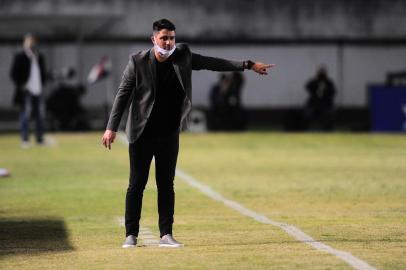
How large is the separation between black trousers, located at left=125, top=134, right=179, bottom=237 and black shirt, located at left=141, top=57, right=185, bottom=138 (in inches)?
2.8

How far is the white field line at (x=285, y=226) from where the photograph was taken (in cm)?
992

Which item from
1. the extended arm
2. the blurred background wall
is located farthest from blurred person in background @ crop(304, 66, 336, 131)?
the extended arm

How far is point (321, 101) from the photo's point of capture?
3675cm

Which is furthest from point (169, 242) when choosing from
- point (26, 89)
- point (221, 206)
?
point (26, 89)

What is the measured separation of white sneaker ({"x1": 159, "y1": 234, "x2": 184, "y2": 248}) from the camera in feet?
36.5

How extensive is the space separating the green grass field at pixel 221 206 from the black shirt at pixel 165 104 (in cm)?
97

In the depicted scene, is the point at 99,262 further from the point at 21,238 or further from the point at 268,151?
the point at 268,151

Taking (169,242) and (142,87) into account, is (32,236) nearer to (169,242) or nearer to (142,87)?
(169,242)

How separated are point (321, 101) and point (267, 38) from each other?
6069 millimetres

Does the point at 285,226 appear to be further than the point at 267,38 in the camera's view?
No

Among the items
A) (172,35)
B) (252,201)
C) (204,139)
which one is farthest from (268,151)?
(172,35)

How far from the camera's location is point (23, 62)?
89.5ft

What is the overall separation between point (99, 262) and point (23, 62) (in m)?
17.5

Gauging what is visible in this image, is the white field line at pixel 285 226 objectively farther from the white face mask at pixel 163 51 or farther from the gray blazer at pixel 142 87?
the white face mask at pixel 163 51
